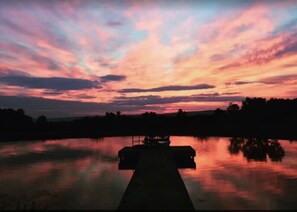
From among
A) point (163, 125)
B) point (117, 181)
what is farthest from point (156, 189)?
point (163, 125)

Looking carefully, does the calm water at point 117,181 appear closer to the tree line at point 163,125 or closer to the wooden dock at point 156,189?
the wooden dock at point 156,189

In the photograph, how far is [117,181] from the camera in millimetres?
25172

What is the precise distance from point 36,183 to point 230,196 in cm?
1356

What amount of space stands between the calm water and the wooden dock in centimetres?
131

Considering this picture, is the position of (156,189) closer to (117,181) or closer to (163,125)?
(117,181)

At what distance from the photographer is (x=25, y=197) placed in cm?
2011

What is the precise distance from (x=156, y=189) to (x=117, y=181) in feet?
24.0

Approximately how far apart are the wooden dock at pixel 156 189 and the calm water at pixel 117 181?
131 cm

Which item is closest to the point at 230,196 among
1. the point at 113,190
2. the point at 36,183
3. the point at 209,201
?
the point at 209,201

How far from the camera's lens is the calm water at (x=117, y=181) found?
18.7 m

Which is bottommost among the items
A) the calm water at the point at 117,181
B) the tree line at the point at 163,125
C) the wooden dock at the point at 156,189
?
the calm water at the point at 117,181

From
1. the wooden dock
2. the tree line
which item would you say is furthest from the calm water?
the tree line

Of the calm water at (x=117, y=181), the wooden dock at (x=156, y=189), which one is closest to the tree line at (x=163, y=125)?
the calm water at (x=117, y=181)

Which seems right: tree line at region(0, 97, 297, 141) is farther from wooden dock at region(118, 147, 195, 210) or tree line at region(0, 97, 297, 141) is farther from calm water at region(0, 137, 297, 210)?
wooden dock at region(118, 147, 195, 210)
